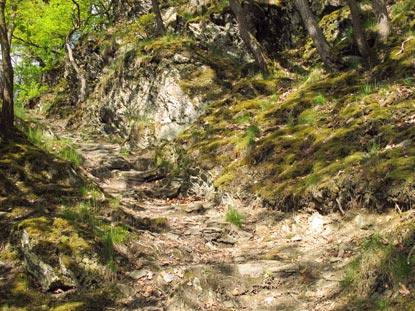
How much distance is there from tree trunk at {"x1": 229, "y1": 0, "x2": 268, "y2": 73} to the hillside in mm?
445

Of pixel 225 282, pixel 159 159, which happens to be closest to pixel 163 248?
pixel 225 282

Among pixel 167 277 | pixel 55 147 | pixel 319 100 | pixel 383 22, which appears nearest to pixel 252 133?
pixel 319 100

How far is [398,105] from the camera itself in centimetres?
766

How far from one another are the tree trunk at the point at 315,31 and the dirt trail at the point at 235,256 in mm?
5924

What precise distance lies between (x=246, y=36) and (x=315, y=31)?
124 inches

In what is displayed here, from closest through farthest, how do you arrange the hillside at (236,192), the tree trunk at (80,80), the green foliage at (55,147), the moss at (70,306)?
the moss at (70,306) < the hillside at (236,192) < the green foliage at (55,147) < the tree trunk at (80,80)

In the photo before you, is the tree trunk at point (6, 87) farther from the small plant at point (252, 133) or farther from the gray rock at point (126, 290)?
the small plant at point (252, 133)

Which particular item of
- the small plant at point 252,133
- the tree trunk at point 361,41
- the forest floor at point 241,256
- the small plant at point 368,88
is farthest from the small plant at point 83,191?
the tree trunk at point 361,41

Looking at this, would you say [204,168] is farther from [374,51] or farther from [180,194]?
[374,51]

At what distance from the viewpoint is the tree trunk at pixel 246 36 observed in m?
13.5

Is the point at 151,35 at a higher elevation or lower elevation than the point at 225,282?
higher

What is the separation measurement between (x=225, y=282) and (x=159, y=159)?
7.79 metres

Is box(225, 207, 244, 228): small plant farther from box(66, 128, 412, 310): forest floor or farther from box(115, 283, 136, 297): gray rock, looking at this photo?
box(115, 283, 136, 297): gray rock

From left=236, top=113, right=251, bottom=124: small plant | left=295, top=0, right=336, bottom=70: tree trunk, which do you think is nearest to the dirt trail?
left=236, top=113, right=251, bottom=124: small plant
